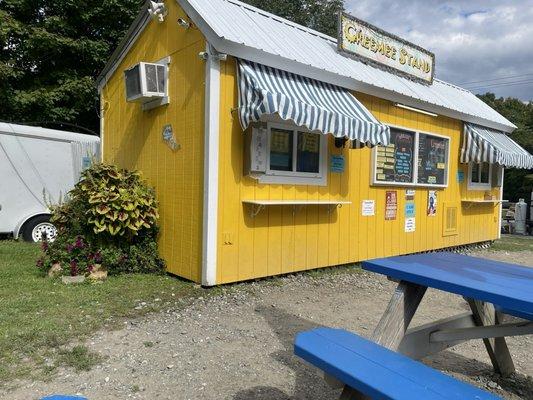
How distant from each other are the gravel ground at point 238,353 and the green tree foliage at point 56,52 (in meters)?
10.7

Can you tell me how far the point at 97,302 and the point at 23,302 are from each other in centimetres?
71

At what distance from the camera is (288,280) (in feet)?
19.7

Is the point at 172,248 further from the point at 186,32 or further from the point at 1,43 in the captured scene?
the point at 1,43

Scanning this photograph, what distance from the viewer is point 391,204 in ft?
25.1

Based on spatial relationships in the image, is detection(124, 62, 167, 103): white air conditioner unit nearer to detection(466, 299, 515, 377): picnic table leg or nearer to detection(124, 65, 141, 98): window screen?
detection(124, 65, 141, 98): window screen

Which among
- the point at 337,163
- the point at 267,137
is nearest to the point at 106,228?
the point at 267,137

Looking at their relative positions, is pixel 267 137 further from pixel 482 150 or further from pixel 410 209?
pixel 482 150

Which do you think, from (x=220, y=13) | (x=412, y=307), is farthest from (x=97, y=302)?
(x=220, y=13)

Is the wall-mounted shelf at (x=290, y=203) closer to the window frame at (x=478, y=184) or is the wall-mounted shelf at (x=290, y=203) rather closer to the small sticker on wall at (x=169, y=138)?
the small sticker on wall at (x=169, y=138)

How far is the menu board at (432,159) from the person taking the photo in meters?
8.21

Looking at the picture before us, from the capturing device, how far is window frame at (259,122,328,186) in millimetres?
5715

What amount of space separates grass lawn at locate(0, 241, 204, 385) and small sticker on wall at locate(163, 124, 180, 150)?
1698mm

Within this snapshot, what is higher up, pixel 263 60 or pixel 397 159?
pixel 263 60

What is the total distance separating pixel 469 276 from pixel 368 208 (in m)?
4.65
